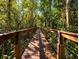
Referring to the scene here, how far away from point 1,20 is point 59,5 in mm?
8764

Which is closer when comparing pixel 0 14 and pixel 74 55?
pixel 74 55

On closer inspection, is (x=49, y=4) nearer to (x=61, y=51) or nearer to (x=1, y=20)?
(x=1, y=20)

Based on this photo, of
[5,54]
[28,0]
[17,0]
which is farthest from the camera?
[28,0]

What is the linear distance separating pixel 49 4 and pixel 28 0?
5.83m

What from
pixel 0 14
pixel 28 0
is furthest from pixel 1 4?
pixel 28 0

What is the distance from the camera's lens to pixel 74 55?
4453 mm

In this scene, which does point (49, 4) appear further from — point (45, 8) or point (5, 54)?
point (5, 54)

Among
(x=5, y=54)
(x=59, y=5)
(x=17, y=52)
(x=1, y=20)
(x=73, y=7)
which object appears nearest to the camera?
(x=17, y=52)

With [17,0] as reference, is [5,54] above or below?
below

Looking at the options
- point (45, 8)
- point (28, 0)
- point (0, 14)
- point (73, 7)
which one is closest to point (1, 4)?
point (0, 14)

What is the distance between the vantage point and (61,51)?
12.3ft

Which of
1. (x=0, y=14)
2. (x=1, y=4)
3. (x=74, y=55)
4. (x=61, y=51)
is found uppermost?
(x=1, y=4)

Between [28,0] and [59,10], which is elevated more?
[28,0]

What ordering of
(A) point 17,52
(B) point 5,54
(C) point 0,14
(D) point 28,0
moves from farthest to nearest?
(D) point 28,0
(C) point 0,14
(B) point 5,54
(A) point 17,52
